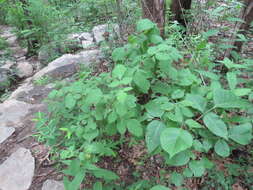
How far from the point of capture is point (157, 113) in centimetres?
113

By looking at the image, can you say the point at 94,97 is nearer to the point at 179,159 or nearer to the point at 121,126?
the point at 121,126

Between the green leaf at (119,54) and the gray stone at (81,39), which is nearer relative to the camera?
the green leaf at (119,54)

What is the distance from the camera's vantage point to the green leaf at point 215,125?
39.0 inches

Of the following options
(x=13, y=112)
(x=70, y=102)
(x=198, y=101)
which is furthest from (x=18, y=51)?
(x=198, y=101)

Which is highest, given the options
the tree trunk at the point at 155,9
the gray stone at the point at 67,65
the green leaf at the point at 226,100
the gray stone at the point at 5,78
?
the tree trunk at the point at 155,9

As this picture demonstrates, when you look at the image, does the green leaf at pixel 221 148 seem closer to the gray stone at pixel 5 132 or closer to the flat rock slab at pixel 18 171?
the flat rock slab at pixel 18 171

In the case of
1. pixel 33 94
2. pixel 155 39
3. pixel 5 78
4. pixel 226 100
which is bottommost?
pixel 5 78

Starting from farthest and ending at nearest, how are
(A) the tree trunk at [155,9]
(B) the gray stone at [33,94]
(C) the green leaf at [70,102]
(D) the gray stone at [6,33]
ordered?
(D) the gray stone at [6,33]
(B) the gray stone at [33,94]
(A) the tree trunk at [155,9]
(C) the green leaf at [70,102]

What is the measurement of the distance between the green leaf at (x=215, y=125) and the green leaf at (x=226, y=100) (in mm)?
77

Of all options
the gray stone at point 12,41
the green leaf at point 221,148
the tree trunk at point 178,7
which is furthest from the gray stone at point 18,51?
the green leaf at point 221,148

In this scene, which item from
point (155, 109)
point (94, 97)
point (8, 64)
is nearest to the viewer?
point (155, 109)

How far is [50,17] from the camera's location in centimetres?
515

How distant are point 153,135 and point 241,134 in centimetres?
46

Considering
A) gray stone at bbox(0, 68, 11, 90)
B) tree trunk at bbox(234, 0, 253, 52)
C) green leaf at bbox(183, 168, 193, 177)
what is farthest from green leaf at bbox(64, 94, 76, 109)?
gray stone at bbox(0, 68, 11, 90)
